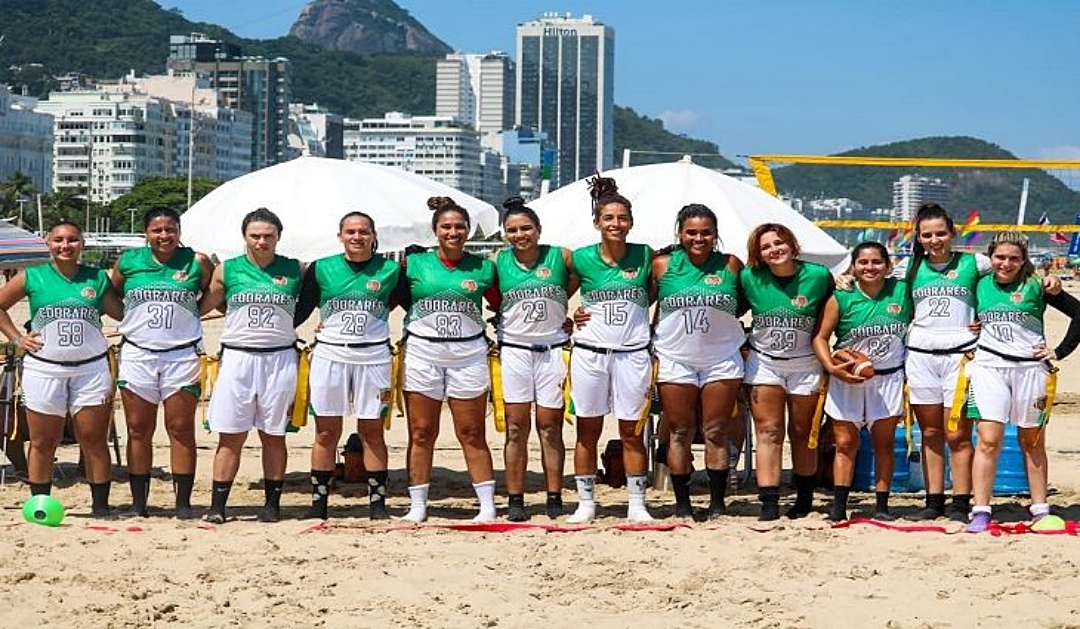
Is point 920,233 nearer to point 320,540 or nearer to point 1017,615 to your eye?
point 1017,615

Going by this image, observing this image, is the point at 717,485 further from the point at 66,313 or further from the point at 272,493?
the point at 66,313

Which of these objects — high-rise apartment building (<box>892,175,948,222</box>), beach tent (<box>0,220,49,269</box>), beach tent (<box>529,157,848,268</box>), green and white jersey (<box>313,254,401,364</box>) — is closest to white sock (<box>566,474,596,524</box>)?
green and white jersey (<box>313,254,401,364</box>)

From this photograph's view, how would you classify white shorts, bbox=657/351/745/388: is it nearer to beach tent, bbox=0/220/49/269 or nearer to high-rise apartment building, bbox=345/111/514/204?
beach tent, bbox=0/220/49/269

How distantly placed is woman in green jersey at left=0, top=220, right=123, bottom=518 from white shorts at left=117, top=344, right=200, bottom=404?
180mm

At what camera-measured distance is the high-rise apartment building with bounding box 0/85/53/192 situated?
11675cm

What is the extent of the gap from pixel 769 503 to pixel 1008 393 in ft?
3.83

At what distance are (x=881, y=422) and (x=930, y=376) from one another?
0.30 metres

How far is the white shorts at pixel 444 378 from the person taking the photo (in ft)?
22.7

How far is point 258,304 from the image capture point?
6.81 m

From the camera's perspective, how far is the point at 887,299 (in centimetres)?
694

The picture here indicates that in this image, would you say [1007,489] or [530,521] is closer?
[530,521]

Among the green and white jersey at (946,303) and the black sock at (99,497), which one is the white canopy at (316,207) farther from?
the green and white jersey at (946,303)

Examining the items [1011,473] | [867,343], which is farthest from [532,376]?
[1011,473]

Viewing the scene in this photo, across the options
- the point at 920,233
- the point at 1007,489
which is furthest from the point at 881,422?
the point at 1007,489
